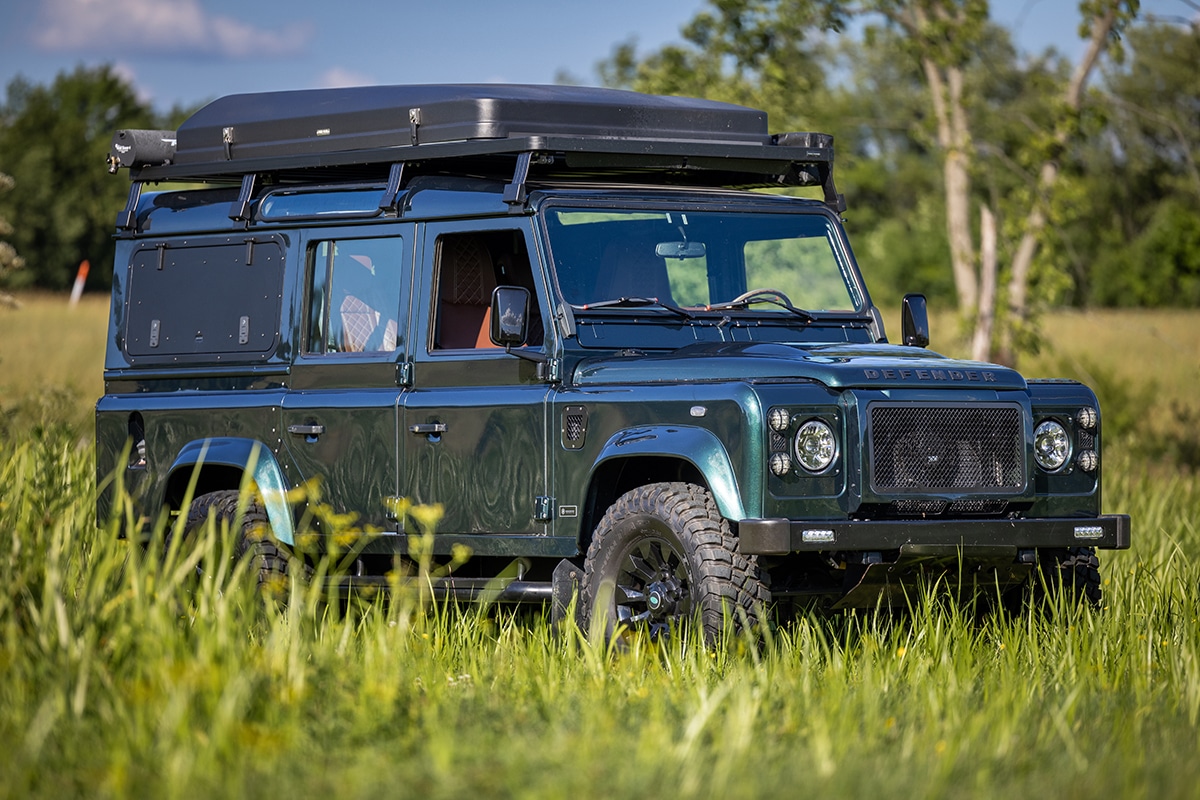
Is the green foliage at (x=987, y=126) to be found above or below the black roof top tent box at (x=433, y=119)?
above

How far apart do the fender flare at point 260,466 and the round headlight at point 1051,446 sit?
3.40m

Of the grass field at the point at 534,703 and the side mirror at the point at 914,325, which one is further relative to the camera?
the side mirror at the point at 914,325

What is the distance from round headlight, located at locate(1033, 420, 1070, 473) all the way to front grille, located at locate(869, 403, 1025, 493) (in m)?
0.18

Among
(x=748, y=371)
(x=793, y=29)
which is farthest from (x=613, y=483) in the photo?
(x=793, y=29)

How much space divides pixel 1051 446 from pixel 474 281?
2.71 metres

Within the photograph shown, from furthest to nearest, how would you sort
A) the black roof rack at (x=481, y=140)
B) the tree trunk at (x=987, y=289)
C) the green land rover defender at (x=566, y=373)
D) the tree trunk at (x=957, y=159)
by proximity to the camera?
the tree trunk at (x=957, y=159) < the tree trunk at (x=987, y=289) < the black roof rack at (x=481, y=140) < the green land rover defender at (x=566, y=373)

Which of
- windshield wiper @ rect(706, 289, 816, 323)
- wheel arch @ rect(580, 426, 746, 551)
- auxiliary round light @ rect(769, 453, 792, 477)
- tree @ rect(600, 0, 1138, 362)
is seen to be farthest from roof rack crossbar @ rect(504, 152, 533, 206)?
tree @ rect(600, 0, 1138, 362)

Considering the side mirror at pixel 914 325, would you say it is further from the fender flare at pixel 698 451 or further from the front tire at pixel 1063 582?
the fender flare at pixel 698 451

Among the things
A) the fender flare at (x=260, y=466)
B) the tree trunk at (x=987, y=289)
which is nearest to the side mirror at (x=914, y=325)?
the fender flare at (x=260, y=466)

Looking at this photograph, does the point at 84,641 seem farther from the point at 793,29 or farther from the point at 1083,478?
the point at 793,29

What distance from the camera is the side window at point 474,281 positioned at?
754cm

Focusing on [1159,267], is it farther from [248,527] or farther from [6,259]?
[248,527]

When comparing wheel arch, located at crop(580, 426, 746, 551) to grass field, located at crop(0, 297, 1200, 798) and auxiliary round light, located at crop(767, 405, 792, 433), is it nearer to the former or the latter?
auxiliary round light, located at crop(767, 405, 792, 433)

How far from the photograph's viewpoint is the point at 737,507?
626 centimetres
